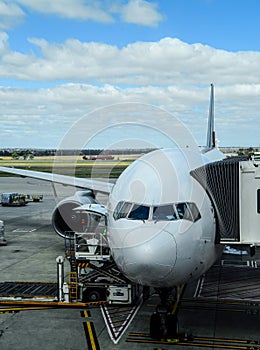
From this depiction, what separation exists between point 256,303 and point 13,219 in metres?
27.7

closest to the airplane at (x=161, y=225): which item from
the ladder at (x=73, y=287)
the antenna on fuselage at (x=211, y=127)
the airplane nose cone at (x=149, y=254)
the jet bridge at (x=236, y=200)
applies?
the airplane nose cone at (x=149, y=254)

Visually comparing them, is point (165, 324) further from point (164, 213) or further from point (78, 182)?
point (78, 182)

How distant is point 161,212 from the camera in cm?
Result: 1205

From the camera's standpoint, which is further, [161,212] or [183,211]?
[183,211]

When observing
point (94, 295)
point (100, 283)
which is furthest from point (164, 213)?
point (94, 295)

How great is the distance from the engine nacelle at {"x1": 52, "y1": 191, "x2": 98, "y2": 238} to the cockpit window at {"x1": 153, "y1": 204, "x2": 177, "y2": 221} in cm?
1442

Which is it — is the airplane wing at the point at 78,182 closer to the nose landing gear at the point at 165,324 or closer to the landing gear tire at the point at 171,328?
the nose landing gear at the point at 165,324

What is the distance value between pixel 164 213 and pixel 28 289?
9.41m

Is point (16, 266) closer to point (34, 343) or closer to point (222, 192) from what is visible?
point (34, 343)

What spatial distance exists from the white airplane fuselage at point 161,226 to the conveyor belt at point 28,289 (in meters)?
6.61

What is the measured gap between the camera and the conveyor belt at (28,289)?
60.1ft

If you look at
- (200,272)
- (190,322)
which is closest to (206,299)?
(190,322)

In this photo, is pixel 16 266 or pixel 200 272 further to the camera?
pixel 16 266

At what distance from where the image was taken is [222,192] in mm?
13586
